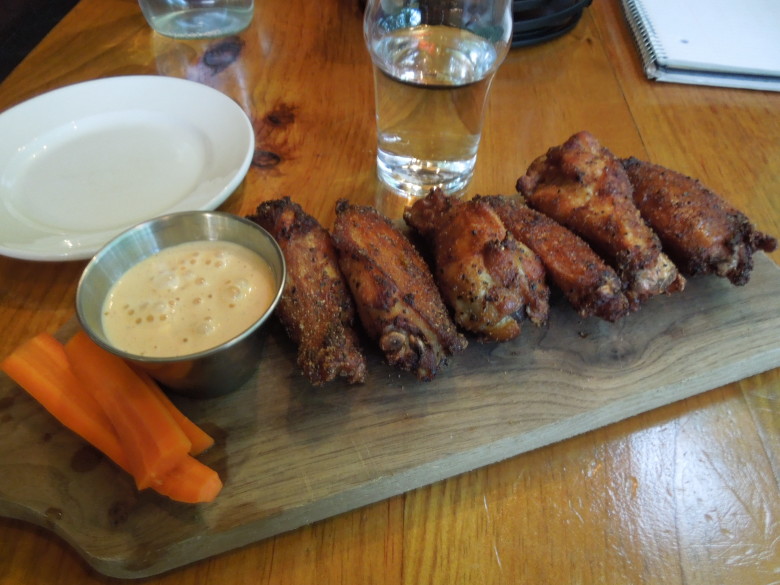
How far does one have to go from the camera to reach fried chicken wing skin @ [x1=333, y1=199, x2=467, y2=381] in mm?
1242

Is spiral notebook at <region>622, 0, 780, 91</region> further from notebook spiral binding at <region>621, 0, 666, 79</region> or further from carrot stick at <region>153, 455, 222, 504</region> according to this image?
carrot stick at <region>153, 455, 222, 504</region>

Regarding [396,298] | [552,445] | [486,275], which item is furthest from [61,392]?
[552,445]

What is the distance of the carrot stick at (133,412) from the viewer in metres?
1.10

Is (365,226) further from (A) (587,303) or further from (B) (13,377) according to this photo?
(B) (13,377)

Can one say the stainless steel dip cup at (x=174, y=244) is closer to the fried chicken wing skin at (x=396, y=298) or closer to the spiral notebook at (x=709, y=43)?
the fried chicken wing skin at (x=396, y=298)

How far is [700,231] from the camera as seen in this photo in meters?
1.48

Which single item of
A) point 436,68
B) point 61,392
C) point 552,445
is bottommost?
point 552,445

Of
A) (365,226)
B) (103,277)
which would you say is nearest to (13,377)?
(103,277)

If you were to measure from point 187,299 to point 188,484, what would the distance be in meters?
0.39

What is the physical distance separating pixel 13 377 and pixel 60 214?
0.66m

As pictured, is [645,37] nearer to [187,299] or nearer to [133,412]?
[187,299]

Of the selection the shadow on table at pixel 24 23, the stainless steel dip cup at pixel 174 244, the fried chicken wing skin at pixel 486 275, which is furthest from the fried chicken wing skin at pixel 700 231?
Result: the shadow on table at pixel 24 23

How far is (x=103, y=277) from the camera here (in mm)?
1249

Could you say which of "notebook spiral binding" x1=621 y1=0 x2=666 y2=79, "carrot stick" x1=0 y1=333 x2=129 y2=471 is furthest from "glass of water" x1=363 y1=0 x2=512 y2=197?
"carrot stick" x1=0 y1=333 x2=129 y2=471
